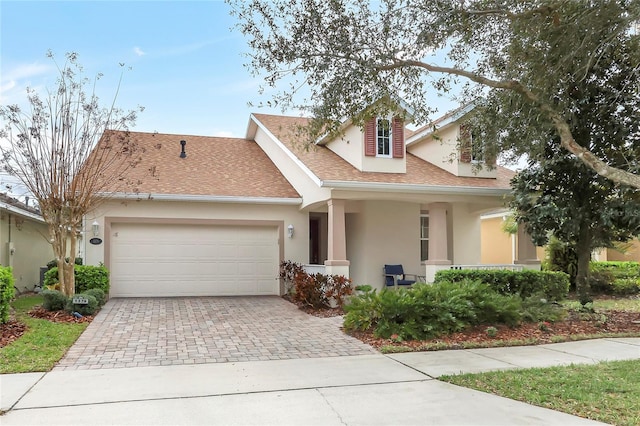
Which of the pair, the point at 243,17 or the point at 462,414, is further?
the point at 243,17

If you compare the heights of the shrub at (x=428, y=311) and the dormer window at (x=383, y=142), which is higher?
the dormer window at (x=383, y=142)

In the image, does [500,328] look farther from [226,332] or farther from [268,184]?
[268,184]

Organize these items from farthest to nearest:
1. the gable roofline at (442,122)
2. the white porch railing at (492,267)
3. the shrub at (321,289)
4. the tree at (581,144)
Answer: the white porch railing at (492,267)
the shrub at (321,289)
the gable roofline at (442,122)
the tree at (581,144)

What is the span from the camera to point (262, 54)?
8500 millimetres

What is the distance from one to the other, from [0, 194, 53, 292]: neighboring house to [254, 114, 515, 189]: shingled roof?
732 cm

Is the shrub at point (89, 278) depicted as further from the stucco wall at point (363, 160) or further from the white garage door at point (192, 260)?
the stucco wall at point (363, 160)

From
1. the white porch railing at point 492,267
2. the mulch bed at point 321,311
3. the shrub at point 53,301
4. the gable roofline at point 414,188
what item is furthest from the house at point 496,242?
the shrub at point 53,301

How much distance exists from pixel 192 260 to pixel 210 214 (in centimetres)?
145

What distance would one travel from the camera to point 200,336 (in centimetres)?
852

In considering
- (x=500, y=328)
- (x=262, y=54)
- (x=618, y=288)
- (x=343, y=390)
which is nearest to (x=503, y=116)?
(x=500, y=328)

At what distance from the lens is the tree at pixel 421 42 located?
25.5 feet

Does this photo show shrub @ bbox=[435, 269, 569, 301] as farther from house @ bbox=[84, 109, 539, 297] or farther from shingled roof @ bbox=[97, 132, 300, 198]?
shingled roof @ bbox=[97, 132, 300, 198]

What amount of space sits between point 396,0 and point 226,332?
6592 mm

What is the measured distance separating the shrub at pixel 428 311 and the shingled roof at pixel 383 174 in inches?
152
